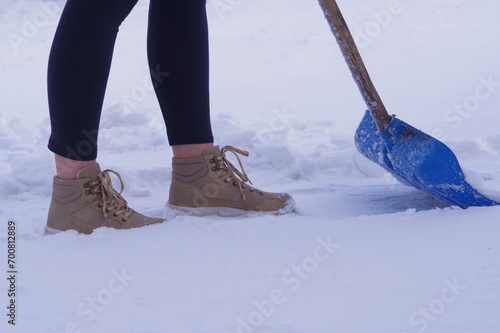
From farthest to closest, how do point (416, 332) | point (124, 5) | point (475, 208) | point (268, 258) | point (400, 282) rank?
point (475, 208)
point (124, 5)
point (268, 258)
point (400, 282)
point (416, 332)

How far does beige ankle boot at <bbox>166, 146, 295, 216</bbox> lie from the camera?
1.40 metres

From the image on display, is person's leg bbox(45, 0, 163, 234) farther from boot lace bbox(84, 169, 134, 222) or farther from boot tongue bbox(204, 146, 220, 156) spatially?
boot tongue bbox(204, 146, 220, 156)

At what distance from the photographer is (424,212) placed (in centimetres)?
132

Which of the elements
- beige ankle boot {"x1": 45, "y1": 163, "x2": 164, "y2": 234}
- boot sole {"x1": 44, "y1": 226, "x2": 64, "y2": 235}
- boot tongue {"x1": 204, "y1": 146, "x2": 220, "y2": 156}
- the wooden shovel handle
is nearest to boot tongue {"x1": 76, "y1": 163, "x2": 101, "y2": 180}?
beige ankle boot {"x1": 45, "y1": 163, "x2": 164, "y2": 234}

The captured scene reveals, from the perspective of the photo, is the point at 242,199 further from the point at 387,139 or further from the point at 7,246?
the point at 7,246

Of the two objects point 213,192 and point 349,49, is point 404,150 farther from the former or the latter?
point 213,192

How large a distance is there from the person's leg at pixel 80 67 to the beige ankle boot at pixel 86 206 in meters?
0.08

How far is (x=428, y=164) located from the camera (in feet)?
4.56

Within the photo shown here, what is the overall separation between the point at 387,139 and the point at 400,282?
0.67 m

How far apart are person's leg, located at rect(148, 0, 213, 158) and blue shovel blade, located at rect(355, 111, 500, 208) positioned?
20.9 inches

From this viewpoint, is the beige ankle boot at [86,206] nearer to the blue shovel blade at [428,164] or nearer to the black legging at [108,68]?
the black legging at [108,68]

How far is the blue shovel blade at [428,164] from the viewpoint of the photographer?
53.9 inches

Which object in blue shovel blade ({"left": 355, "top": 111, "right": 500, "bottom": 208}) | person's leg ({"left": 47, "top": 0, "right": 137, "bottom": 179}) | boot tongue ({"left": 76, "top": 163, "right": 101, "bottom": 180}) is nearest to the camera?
person's leg ({"left": 47, "top": 0, "right": 137, "bottom": 179})

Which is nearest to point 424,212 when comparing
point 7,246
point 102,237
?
point 102,237
